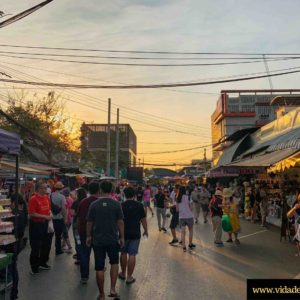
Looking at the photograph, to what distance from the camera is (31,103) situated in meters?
36.5

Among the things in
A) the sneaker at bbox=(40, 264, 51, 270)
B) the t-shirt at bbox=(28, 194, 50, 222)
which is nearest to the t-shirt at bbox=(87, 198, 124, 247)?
the t-shirt at bbox=(28, 194, 50, 222)

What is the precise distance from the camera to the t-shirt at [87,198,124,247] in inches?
287

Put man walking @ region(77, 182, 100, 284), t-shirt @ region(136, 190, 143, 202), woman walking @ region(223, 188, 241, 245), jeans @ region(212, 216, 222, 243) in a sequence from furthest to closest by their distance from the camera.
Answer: t-shirt @ region(136, 190, 143, 202) < woman walking @ region(223, 188, 241, 245) < jeans @ region(212, 216, 222, 243) < man walking @ region(77, 182, 100, 284)

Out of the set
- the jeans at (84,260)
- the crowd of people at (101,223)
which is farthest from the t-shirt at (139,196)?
the jeans at (84,260)

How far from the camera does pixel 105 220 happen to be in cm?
734

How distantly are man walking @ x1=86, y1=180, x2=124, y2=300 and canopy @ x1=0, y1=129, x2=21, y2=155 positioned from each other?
1574mm

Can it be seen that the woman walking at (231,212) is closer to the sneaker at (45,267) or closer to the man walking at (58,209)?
the man walking at (58,209)

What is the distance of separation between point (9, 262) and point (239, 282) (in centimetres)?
409

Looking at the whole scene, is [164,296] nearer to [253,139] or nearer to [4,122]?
[253,139]

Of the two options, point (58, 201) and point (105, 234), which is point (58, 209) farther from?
point (105, 234)

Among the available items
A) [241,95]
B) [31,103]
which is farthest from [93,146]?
[31,103]

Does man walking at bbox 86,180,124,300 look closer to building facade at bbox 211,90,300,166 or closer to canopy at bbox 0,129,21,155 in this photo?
canopy at bbox 0,129,21,155

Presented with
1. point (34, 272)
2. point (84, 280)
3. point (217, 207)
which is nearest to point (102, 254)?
point (84, 280)

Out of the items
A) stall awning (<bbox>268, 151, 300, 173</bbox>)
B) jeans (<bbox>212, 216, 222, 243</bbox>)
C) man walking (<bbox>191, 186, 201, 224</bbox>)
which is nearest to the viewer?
stall awning (<bbox>268, 151, 300, 173</bbox>)
